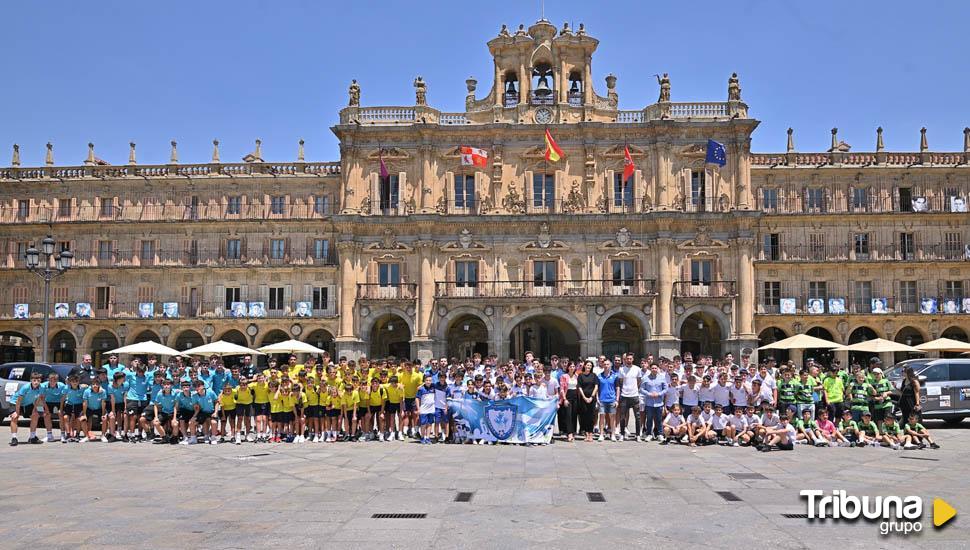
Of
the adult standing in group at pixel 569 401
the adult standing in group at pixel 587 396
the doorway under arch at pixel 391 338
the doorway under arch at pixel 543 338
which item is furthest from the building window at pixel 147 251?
the adult standing in group at pixel 587 396

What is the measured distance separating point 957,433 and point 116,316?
41.5 meters

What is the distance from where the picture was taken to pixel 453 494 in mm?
12531

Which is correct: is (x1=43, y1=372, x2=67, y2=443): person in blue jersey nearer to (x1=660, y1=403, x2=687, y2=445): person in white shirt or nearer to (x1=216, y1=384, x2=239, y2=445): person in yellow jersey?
(x1=216, y1=384, x2=239, y2=445): person in yellow jersey

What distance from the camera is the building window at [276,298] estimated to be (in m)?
48.3

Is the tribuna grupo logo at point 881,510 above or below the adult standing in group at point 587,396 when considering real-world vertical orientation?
below

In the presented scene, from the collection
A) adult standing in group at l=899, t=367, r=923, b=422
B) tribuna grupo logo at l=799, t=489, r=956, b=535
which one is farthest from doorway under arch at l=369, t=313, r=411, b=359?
tribuna grupo logo at l=799, t=489, r=956, b=535

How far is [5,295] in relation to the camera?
48.9 m

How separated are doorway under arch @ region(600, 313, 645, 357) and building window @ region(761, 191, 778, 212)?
9.61m

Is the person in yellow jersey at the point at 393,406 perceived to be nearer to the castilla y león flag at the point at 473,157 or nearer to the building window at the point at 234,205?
the castilla y león flag at the point at 473,157

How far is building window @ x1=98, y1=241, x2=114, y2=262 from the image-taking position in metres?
49.2

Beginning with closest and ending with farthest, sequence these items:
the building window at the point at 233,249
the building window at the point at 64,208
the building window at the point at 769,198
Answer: the building window at the point at 769,198
the building window at the point at 233,249
the building window at the point at 64,208

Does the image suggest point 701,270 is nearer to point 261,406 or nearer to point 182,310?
point 182,310

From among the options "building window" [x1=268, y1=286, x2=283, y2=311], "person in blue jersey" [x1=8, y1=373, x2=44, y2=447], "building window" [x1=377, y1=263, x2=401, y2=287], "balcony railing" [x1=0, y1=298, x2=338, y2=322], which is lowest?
"person in blue jersey" [x1=8, y1=373, x2=44, y2=447]

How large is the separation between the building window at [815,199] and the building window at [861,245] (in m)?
2.35
